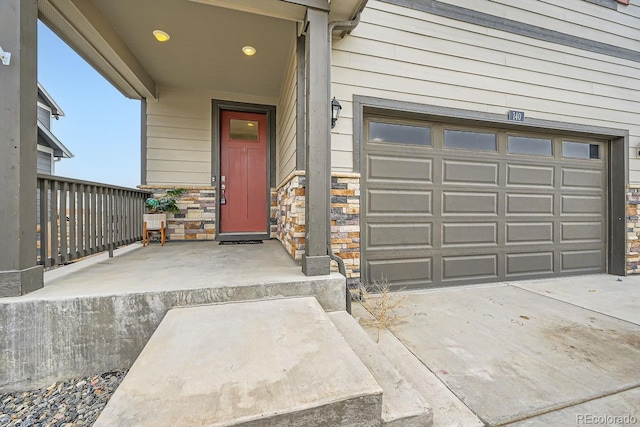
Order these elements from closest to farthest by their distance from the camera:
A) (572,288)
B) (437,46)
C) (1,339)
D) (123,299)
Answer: (1,339) < (123,299) < (437,46) < (572,288)

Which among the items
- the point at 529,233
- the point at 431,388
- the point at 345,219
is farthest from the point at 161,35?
the point at 529,233

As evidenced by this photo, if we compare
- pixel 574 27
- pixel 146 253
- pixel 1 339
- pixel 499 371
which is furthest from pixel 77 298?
pixel 574 27

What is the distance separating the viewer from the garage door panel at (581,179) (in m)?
3.77

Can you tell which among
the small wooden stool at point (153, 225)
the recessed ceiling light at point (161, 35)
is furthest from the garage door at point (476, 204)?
the small wooden stool at point (153, 225)

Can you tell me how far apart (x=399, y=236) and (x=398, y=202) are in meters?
0.38

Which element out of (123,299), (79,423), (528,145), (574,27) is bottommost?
(79,423)

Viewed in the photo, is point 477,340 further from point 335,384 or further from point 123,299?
point 123,299

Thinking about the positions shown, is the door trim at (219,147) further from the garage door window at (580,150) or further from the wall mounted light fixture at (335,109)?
the garage door window at (580,150)

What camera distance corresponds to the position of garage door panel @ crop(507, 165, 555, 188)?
11.5 ft

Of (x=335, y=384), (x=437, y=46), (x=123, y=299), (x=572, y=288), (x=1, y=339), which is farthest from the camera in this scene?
(x=572, y=288)

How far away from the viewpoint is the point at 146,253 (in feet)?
10.0

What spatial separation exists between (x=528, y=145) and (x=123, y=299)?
182 inches

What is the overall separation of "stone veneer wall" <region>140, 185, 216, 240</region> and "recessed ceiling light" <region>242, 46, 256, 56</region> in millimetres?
1940

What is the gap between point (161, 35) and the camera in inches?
117
